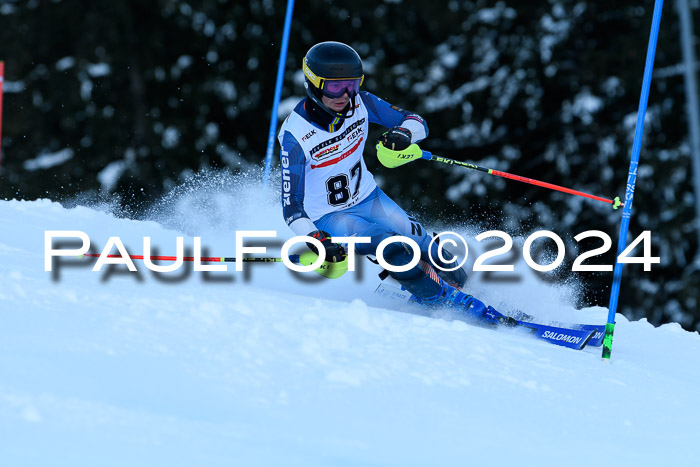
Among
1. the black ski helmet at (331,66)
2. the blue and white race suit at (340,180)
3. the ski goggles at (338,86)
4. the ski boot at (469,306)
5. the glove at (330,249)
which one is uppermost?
the black ski helmet at (331,66)

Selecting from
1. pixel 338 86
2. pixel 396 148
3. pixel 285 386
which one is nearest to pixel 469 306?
pixel 396 148

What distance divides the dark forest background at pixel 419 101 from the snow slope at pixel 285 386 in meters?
8.86

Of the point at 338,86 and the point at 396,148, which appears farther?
the point at 396,148

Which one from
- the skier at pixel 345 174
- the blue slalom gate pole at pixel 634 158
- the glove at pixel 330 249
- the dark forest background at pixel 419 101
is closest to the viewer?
the blue slalom gate pole at pixel 634 158

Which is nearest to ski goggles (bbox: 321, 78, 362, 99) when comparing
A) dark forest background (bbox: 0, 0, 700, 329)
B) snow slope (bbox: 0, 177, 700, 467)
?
snow slope (bbox: 0, 177, 700, 467)

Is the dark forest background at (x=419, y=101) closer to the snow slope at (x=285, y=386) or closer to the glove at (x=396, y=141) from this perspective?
the glove at (x=396, y=141)

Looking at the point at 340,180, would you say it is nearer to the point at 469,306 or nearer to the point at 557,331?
the point at 469,306

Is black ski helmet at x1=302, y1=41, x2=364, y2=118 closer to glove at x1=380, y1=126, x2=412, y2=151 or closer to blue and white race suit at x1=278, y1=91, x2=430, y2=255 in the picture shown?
blue and white race suit at x1=278, y1=91, x2=430, y2=255

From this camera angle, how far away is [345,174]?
16.8ft

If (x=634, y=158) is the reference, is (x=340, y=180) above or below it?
below

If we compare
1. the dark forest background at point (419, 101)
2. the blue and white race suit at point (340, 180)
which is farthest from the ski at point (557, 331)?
the dark forest background at point (419, 101)

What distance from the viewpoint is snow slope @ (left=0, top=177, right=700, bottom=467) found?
8.59 ft

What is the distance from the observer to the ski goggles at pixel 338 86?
4.77 meters

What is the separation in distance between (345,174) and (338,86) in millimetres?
570
